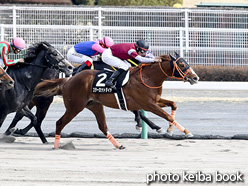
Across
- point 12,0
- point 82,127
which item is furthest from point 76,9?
point 82,127

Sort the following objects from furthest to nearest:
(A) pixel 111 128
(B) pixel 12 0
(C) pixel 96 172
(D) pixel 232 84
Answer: (B) pixel 12 0 < (D) pixel 232 84 < (A) pixel 111 128 < (C) pixel 96 172

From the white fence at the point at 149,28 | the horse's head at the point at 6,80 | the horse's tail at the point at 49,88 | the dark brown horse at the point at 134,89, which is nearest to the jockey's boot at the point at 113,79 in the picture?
the dark brown horse at the point at 134,89

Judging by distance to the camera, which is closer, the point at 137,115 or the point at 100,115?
the point at 100,115

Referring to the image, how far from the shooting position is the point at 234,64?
21172 millimetres

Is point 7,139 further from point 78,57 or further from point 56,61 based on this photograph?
point 78,57

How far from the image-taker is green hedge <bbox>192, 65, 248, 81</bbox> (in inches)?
786

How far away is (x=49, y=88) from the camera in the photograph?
10.5 m

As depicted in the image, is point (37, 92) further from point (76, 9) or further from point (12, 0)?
point (12, 0)

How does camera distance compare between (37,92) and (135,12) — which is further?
(135,12)

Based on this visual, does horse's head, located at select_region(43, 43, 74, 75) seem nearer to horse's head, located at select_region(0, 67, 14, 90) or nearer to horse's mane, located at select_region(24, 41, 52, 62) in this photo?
horse's mane, located at select_region(24, 41, 52, 62)

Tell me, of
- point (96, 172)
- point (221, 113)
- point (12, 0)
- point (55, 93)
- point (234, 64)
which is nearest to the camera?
point (96, 172)

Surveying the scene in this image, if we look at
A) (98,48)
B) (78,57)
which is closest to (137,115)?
(98,48)

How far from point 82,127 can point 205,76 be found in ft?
26.3

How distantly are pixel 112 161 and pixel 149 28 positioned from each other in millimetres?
12535
